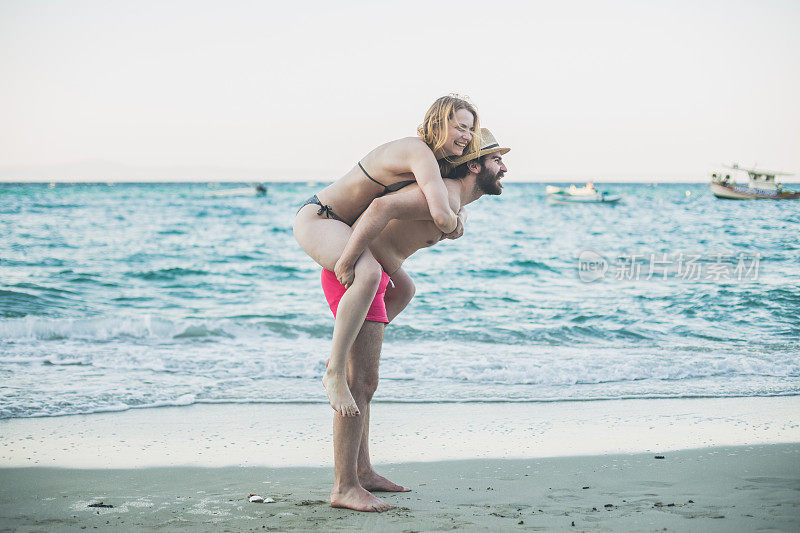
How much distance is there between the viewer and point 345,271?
9.52 feet

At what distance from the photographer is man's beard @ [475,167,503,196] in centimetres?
312

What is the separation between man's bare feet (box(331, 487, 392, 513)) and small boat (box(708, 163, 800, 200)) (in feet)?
149

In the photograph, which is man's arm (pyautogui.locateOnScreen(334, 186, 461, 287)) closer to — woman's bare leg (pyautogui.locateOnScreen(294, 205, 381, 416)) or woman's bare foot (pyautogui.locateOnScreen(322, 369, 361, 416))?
woman's bare leg (pyautogui.locateOnScreen(294, 205, 381, 416))

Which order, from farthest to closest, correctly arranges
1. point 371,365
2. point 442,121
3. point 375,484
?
point 375,484
point 371,365
point 442,121

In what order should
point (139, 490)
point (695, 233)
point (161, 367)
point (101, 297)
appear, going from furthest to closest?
point (695, 233) → point (101, 297) → point (161, 367) → point (139, 490)

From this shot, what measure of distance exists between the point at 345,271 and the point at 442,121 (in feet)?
2.38

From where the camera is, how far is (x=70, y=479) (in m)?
3.49

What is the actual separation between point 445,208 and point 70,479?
228 centimetres

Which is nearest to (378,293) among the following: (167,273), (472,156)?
(472,156)

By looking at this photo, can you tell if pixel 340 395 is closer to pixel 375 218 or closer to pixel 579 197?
pixel 375 218

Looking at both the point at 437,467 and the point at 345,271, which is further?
the point at 437,467

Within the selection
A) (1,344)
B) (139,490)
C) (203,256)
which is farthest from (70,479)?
(203,256)

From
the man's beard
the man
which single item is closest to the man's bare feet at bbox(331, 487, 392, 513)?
the man

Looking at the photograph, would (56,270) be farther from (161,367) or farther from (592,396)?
(592,396)
